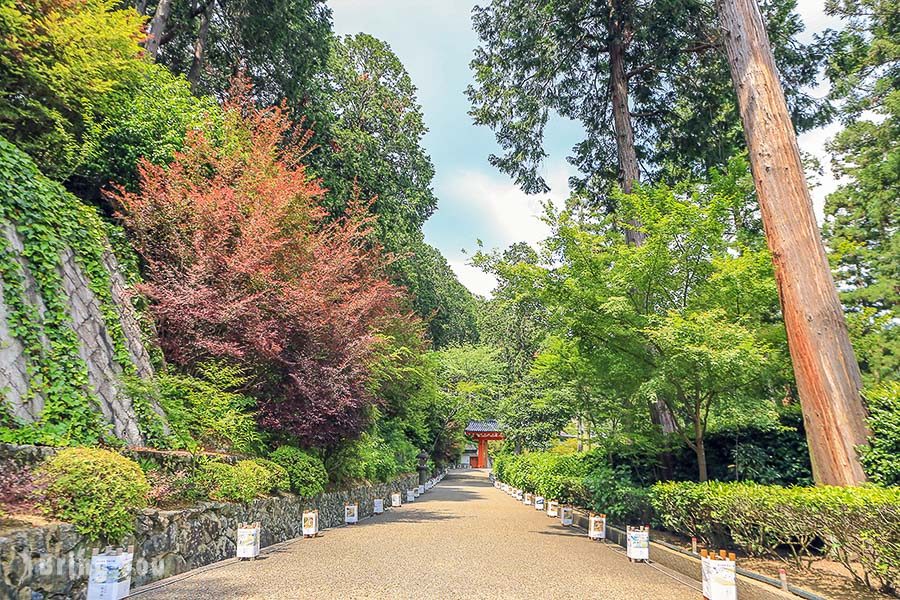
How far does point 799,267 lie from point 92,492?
332 inches

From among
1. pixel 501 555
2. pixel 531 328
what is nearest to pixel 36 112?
pixel 501 555

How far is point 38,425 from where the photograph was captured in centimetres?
471

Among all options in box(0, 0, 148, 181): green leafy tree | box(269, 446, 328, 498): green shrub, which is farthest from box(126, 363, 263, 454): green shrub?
box(0, 0, 148, 181): green leafy tree

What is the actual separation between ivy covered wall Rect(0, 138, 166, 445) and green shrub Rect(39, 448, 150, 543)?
2.08 feet

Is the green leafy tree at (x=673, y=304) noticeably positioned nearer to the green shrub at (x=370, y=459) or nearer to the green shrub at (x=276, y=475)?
the green shrub at (x=276, y=475)

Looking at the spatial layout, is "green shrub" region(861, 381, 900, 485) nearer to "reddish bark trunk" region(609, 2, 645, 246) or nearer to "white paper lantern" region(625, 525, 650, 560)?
"white paper lantern" region(625, 525, 650, 560)

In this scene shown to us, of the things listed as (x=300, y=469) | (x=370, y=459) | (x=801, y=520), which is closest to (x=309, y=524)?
(x=300, y=469)

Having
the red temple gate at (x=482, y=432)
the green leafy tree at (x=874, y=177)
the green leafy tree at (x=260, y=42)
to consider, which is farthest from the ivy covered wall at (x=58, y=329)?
the red temple gate at (x=482, y=432)

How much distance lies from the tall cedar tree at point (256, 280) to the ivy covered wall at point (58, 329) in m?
1.15

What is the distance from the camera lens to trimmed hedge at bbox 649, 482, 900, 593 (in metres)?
3.97

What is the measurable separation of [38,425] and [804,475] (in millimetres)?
10329

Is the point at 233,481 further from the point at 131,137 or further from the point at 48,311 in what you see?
the point at 131,137

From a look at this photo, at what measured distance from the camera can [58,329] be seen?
549 cm

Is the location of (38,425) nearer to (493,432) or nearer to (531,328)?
(531,328)
